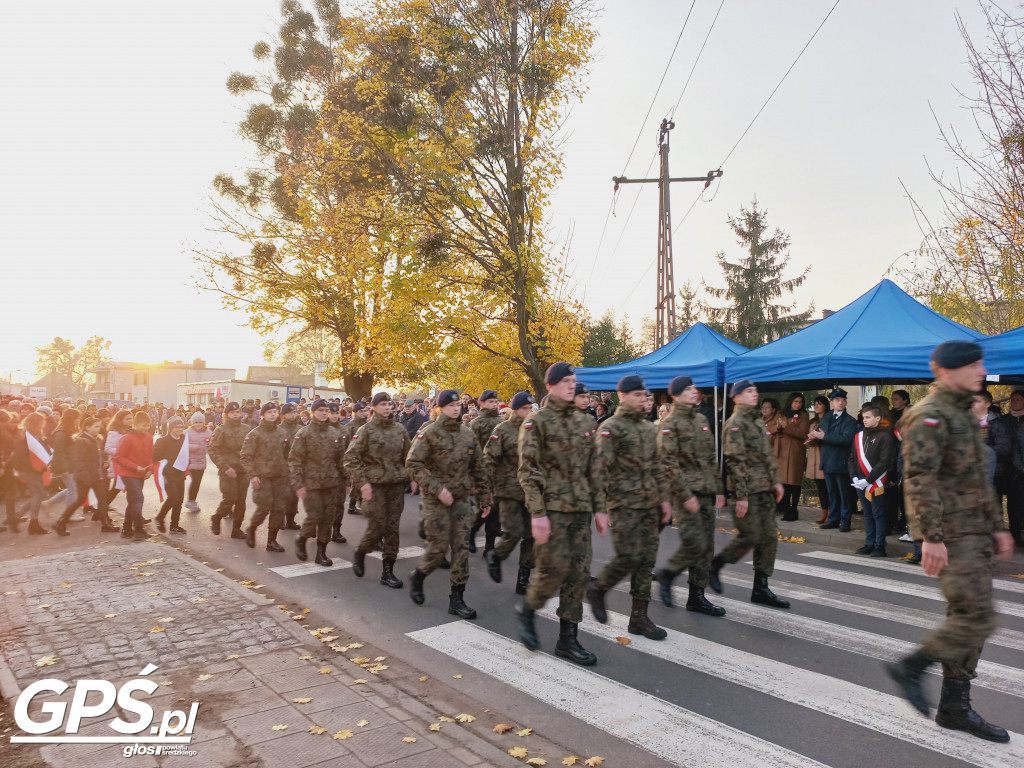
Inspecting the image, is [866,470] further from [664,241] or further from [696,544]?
[664,241]

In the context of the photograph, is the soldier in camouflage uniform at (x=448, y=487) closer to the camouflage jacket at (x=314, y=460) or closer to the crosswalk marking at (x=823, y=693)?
the crosswalk marking at (x=823, y=693)

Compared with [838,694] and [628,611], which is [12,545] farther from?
[838,694]

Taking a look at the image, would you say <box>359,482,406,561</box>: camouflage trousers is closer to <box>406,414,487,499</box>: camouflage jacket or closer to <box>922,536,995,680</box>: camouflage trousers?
<box>406,414,487,499</box>: camouflage jacket

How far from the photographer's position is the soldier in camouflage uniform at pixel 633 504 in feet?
18.1

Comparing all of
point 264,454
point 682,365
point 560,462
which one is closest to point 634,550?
point 560,462

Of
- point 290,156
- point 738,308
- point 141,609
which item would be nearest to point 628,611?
point 141,609

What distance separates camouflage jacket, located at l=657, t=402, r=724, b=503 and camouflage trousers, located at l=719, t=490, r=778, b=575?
34cm

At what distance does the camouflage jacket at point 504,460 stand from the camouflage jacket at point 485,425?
1.70ft

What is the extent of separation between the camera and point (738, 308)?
39656 millimetres

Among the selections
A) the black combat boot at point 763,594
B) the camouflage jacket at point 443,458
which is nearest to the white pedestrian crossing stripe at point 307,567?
the camouflage jacket at point 443,458

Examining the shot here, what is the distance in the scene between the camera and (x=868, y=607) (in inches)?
251

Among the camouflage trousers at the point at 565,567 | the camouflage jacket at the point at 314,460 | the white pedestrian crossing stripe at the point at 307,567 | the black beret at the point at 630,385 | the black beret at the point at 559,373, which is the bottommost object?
the white pedestrian crossing stripe at the point at 307,567

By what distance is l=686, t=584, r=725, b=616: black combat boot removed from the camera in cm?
613

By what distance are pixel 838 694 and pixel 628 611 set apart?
2.20 metres
